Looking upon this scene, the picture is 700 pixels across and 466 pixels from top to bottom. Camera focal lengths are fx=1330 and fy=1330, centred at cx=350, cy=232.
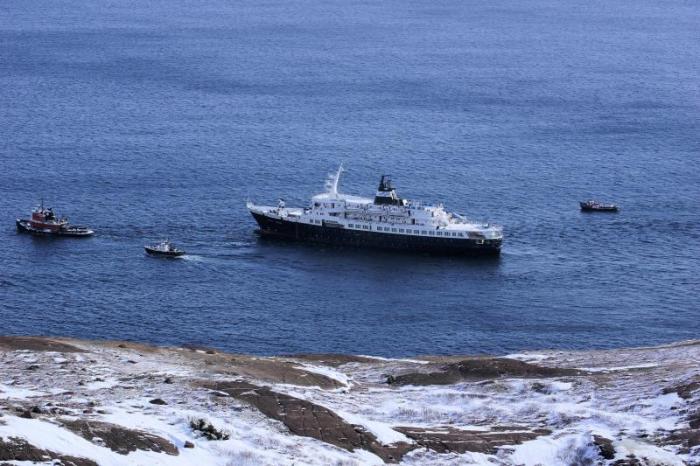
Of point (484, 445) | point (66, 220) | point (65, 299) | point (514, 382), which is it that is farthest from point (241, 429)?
point (66, 220)

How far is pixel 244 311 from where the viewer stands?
12712 centimetres

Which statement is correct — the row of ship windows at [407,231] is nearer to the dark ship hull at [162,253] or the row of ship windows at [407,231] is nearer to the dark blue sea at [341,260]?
the dark blue sea at [341,260]

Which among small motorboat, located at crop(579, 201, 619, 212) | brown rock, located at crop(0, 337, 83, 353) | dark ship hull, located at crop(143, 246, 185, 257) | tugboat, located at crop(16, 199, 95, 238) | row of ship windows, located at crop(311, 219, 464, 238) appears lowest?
dark ship hull, located at crop(143, 246, 185, 257)

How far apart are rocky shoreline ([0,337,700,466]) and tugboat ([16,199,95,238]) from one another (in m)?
70.3

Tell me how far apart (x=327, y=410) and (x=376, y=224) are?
87.2 metres

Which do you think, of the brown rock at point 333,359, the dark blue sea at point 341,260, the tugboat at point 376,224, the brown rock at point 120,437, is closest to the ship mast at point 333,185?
the tugboat at point 376,224

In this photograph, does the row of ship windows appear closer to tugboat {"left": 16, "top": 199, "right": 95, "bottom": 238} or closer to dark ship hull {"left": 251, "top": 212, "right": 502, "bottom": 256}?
dark ship hull {"left": 251, "top": 212, "right": 502, "bottom": 256}

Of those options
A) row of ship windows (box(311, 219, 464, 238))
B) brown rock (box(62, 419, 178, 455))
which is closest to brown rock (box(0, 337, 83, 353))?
brown rock (box(62, 419, 178, 455))

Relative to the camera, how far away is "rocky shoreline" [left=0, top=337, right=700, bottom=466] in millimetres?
63156

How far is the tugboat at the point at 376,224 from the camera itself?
15375 cm

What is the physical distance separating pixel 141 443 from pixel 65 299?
68486 mm

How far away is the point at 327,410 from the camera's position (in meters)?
69.4

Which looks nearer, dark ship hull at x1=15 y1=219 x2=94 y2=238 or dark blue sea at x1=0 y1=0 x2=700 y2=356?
dark blue sea at x1=0 y1=0 x2=700 y2=356

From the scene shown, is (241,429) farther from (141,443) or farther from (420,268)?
(420,268)
